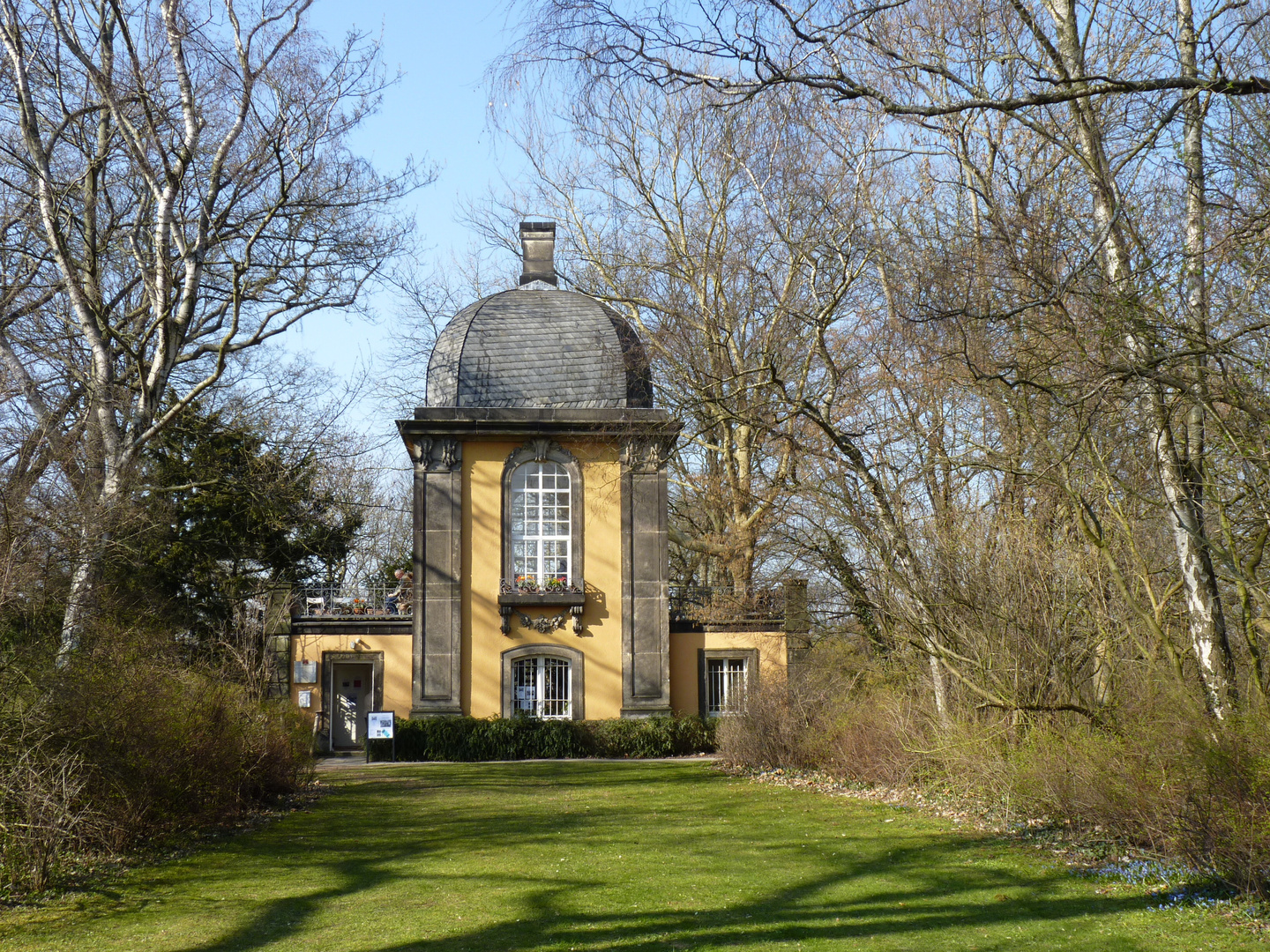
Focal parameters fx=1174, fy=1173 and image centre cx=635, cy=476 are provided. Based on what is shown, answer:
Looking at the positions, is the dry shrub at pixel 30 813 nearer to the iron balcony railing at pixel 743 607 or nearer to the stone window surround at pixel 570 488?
the stone window surround at pixel 570 488

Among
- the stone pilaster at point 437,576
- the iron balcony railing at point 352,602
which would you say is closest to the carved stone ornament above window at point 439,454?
the stone pilaster at point 437,576

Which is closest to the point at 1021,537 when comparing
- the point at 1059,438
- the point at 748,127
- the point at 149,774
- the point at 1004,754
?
the point at 1059,438

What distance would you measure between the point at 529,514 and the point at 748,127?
555 inches

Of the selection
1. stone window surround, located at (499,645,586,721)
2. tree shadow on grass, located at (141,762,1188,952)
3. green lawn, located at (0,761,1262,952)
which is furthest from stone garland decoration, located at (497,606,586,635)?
tree shadow on grass, located at (141,762,1188,952)

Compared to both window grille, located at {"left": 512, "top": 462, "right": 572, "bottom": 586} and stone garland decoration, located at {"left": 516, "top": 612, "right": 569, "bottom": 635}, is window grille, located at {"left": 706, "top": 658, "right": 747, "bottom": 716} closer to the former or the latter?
stone garland decoration, located at {"left": 516, "top": 612, "right": 569, "bottom": 635}

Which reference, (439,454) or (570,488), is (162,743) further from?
(570,488)

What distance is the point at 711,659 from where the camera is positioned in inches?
917

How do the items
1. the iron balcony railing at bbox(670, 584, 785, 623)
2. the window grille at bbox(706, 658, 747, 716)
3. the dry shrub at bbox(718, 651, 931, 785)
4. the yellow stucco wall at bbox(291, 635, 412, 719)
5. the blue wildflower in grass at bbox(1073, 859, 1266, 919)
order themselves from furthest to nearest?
the iron balcony railing at bbox(670, 584, 785, 623) → the window grille at bbox(706, 658, 747, 716) → the yellow stucco wall at bbox(291, 635, 412, 719) → the dry shrub at bbox(718, 651, 931, 785) → the blue wildflower in grass at bbox(1073, 859, 1266, 919)

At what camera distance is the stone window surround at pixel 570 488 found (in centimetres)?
2242

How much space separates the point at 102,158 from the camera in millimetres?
15281

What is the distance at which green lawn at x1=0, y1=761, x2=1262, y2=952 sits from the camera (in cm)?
686

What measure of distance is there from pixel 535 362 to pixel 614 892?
15825 millimetres

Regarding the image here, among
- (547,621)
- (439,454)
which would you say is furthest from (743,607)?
(439,454)

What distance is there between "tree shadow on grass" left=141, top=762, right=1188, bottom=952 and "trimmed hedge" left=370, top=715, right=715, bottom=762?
9.26 meters
